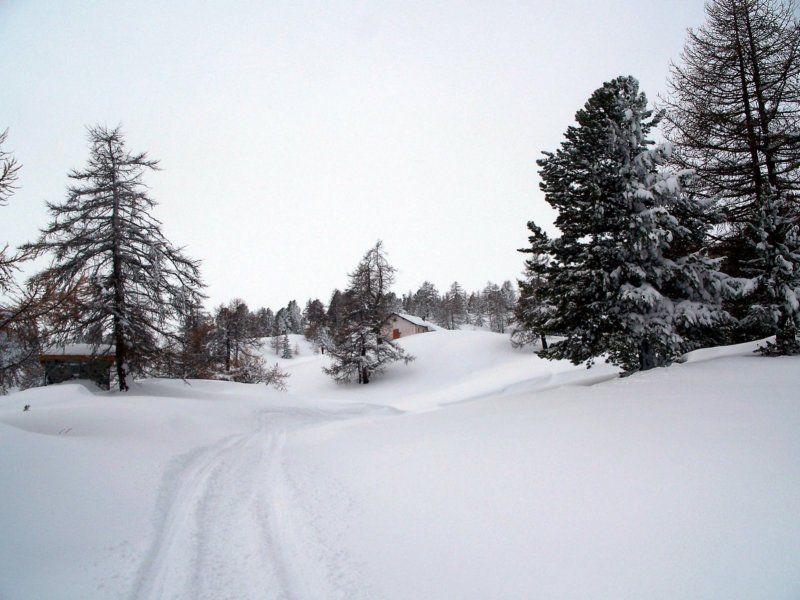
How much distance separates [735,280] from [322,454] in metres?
12.7

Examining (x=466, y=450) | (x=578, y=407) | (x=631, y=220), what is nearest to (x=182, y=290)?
(x=466, y=450)

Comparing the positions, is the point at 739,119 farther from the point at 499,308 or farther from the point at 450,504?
the point at 499,308

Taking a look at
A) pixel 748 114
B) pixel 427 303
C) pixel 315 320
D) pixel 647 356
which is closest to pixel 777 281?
pixel 647 356

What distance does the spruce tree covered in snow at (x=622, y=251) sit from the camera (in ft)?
34.7

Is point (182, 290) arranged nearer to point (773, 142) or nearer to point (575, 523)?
point (575, 523)

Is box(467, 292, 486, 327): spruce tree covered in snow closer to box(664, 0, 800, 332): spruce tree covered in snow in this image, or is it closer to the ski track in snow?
box(664, 0, 800, 332): spruce tree covered in snow

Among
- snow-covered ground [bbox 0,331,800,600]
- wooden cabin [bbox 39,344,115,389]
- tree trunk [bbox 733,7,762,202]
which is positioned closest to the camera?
snow-covered ground [bbox 0,331,800,600]

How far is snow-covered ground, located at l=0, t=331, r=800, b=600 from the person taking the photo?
11.4ft

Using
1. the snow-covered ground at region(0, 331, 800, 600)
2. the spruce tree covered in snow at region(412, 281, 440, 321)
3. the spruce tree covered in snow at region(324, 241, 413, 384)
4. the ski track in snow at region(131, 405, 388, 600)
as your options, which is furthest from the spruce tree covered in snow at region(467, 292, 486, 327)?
the ski track in snow at region(131, 405, 388, 600)

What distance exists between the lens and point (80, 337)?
1532 centimetres

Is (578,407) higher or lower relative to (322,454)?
higher

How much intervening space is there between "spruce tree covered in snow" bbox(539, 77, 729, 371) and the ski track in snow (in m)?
9.40

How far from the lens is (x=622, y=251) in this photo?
35.5ft

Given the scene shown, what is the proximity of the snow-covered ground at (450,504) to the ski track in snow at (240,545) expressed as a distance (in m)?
0.03
